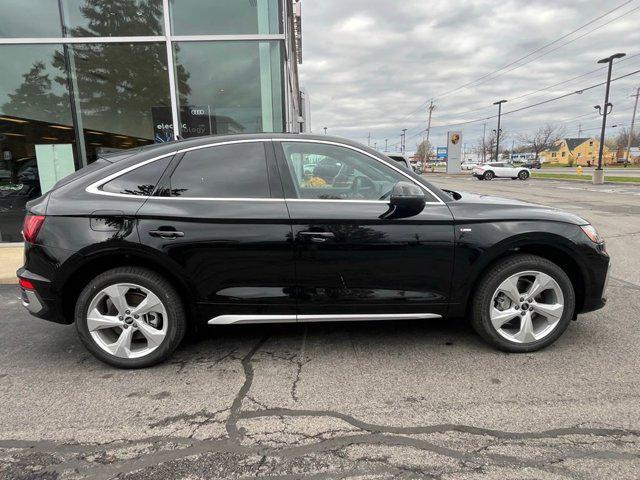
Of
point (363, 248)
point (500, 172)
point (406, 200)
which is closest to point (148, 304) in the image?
point (363, 248)

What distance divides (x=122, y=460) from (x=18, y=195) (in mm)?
7905

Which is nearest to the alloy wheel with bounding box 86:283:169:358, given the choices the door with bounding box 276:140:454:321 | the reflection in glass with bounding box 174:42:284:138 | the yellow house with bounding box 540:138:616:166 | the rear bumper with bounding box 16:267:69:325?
the rear bumper with bounding box 16:267:69:325

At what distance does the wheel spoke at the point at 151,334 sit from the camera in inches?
122

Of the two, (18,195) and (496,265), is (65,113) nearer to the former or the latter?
(18,195)

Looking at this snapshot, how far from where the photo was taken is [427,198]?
3.19 m

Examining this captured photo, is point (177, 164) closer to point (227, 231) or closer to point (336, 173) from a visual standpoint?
point (227, 231)

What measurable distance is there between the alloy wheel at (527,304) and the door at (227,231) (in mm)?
1592

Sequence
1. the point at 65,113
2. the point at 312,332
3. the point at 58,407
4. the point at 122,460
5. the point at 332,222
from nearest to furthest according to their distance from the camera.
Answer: the point at 122,460 < the point at 58,407 < the point at 332,222 < the point at 312,332 < the point at 65,113

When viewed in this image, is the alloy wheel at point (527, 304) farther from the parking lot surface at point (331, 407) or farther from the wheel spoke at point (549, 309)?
the parking lot surface at point (331, 407)

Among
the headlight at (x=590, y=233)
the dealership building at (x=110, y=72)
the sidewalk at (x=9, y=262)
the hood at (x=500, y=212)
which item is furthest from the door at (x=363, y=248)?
the dealership building at (x=110, y=72)

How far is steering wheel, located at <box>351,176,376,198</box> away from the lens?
3.31 meters

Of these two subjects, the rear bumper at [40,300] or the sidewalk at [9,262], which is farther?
the sidewalk at [9,262]

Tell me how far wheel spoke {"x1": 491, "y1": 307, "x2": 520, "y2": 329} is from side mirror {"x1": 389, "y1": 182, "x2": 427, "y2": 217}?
994 mm

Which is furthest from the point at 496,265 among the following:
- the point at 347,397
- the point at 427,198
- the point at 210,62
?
the point at 210,62
